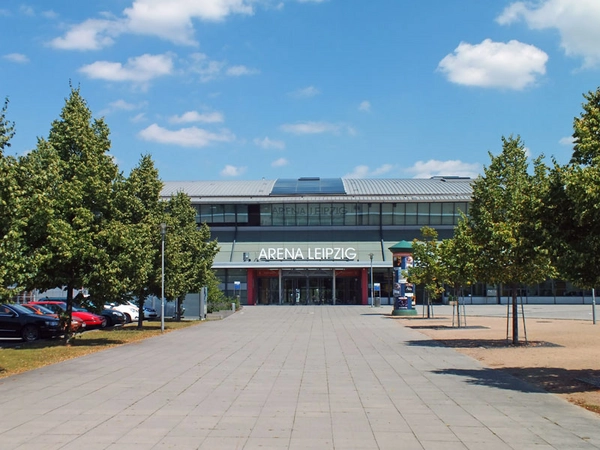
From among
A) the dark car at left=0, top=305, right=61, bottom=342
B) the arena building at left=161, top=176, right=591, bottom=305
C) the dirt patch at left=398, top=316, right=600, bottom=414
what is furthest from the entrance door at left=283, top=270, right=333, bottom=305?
the dark car at left=0, top=305, right=61, bottom=342

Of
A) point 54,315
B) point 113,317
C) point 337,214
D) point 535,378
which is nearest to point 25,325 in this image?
point 54,315

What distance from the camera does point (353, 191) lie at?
75.6 metres

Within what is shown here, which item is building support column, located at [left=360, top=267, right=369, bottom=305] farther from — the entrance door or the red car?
the red car

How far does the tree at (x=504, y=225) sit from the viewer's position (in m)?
21.6

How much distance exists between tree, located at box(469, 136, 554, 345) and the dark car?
1594 centimetres

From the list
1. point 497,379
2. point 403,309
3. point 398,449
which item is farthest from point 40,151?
point 403,309

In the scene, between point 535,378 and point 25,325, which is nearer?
point 535,378

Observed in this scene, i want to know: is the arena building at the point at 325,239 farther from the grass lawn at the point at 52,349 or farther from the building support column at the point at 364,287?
Answer: the grass lawn at the point at 52,349

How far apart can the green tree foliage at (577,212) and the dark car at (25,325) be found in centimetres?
1883

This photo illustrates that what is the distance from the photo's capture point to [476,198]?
79.7ft

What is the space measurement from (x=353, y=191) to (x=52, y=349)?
56841mm

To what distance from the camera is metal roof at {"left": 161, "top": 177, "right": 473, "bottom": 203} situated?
237 feet

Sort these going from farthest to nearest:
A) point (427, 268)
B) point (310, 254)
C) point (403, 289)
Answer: point (310, 254), point (403, 289), point (427, 268)

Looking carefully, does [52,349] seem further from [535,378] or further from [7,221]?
[535,378]
